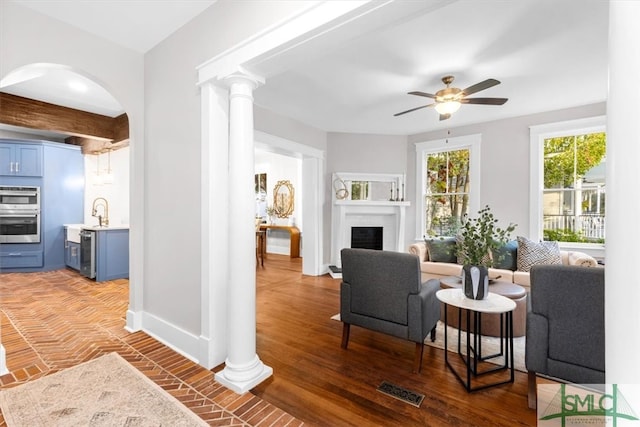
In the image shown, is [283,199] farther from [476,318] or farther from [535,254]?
[476,318]

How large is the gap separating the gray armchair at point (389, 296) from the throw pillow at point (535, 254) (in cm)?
199

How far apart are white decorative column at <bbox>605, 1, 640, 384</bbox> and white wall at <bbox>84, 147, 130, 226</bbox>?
6.66 metres

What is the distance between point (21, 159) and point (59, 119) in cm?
208

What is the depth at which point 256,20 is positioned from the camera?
1943 millimetres

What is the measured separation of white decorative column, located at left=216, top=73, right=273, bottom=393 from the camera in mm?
2033

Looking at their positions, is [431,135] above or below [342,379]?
above

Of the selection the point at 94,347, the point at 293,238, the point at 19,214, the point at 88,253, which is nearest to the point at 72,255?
the point at 88,253

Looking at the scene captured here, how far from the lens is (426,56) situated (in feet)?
9.43

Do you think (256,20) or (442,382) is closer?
(256,20)

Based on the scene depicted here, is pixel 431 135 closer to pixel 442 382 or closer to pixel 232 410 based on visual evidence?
pixel 442 382

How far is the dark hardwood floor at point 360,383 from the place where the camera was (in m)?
1.75

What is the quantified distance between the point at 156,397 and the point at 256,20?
256 centimetres

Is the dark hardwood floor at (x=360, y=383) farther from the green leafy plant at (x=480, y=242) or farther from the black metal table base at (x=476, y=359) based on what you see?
the green leafy plant at (x=480, y=242)

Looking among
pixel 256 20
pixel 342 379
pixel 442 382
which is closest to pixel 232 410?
pixel 342 379
